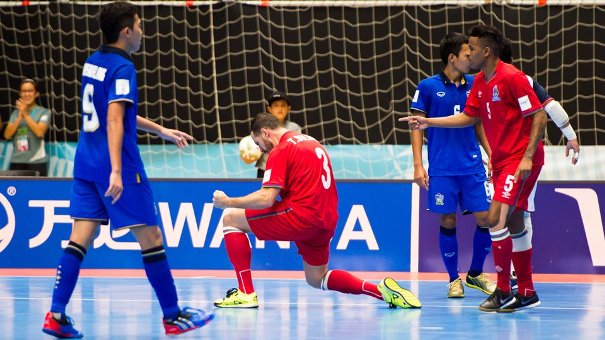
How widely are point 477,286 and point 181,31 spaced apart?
5.34 metres

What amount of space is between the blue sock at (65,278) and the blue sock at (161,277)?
1.17 ft

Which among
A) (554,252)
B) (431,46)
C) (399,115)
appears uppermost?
(431,46)

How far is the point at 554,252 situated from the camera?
30.1 feet

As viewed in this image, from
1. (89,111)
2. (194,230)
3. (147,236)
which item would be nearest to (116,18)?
(89,111)

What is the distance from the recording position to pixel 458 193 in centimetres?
781

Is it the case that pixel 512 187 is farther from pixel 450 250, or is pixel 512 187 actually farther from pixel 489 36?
pixel 450 250

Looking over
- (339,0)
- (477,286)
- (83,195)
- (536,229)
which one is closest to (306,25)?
(339,0)

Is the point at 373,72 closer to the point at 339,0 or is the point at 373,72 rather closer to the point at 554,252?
the point at 339,0

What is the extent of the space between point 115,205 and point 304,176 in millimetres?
1606

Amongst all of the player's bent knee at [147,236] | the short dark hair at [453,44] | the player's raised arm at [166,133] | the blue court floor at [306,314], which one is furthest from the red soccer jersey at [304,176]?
the short dark hair at [453,44]

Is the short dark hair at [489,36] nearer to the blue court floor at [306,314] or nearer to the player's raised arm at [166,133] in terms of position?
the blue court floor at [306,314]

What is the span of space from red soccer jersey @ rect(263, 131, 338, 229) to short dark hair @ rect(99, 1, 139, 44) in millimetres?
1489

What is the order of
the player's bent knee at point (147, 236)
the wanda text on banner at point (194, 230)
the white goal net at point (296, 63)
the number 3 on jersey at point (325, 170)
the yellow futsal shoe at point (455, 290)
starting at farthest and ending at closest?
the white goal net at point (296, 63)
the wanda text on banner at point (194, 230)
the yellow futsal shoe at point (455, 290)
the number 3 on jersey at point (325, 170)
the player's bent knee at point (147, 236)

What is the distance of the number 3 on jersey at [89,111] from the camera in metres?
5.39
